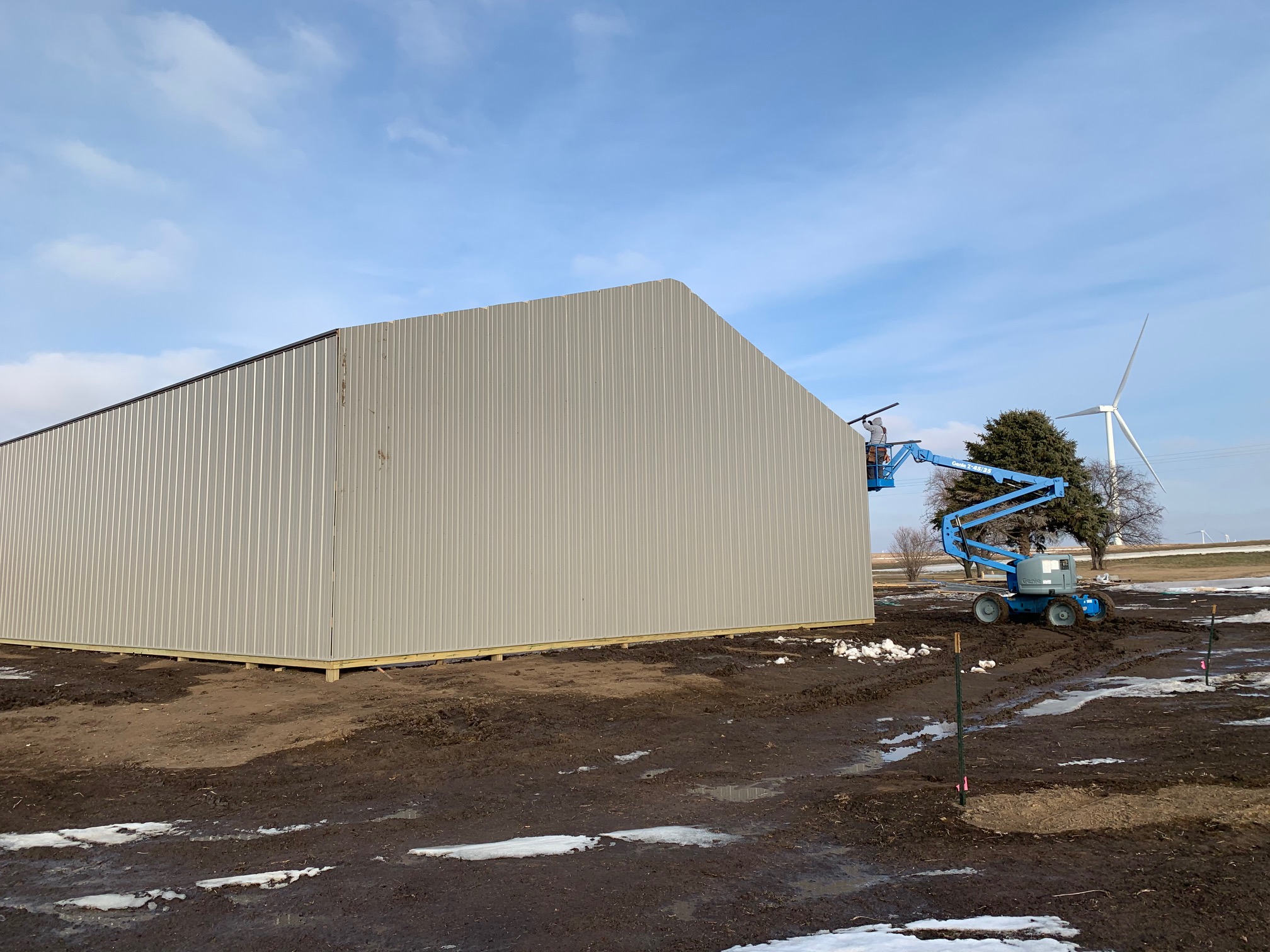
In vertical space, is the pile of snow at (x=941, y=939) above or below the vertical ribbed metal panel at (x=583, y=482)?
below

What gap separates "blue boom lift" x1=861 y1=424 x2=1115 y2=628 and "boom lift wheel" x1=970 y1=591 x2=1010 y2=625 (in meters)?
0.02

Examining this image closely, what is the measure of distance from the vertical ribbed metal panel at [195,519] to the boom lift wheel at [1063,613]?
60.2 ft

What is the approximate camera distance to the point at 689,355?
20031 millimetres

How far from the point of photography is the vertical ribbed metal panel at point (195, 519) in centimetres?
1566

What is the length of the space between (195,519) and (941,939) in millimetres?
17698

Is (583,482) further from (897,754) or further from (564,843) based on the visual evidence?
(564,843)

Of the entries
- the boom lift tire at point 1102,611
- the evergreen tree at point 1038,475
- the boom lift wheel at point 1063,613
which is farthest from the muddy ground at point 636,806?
the evergreen tree at point 1038,475

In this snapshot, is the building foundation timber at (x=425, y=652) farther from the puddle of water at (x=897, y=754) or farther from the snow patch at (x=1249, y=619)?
the puddle of water at (x=897, y=754)

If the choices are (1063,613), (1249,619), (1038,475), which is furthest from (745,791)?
(1038,475)

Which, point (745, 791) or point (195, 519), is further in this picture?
point (195, 519)

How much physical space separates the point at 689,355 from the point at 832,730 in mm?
11904

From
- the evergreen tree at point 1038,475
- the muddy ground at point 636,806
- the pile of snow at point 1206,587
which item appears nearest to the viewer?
the muddy ground at point 636,806

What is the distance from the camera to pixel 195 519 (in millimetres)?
17453

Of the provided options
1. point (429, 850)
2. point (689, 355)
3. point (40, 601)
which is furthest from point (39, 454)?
point (429, 850)
